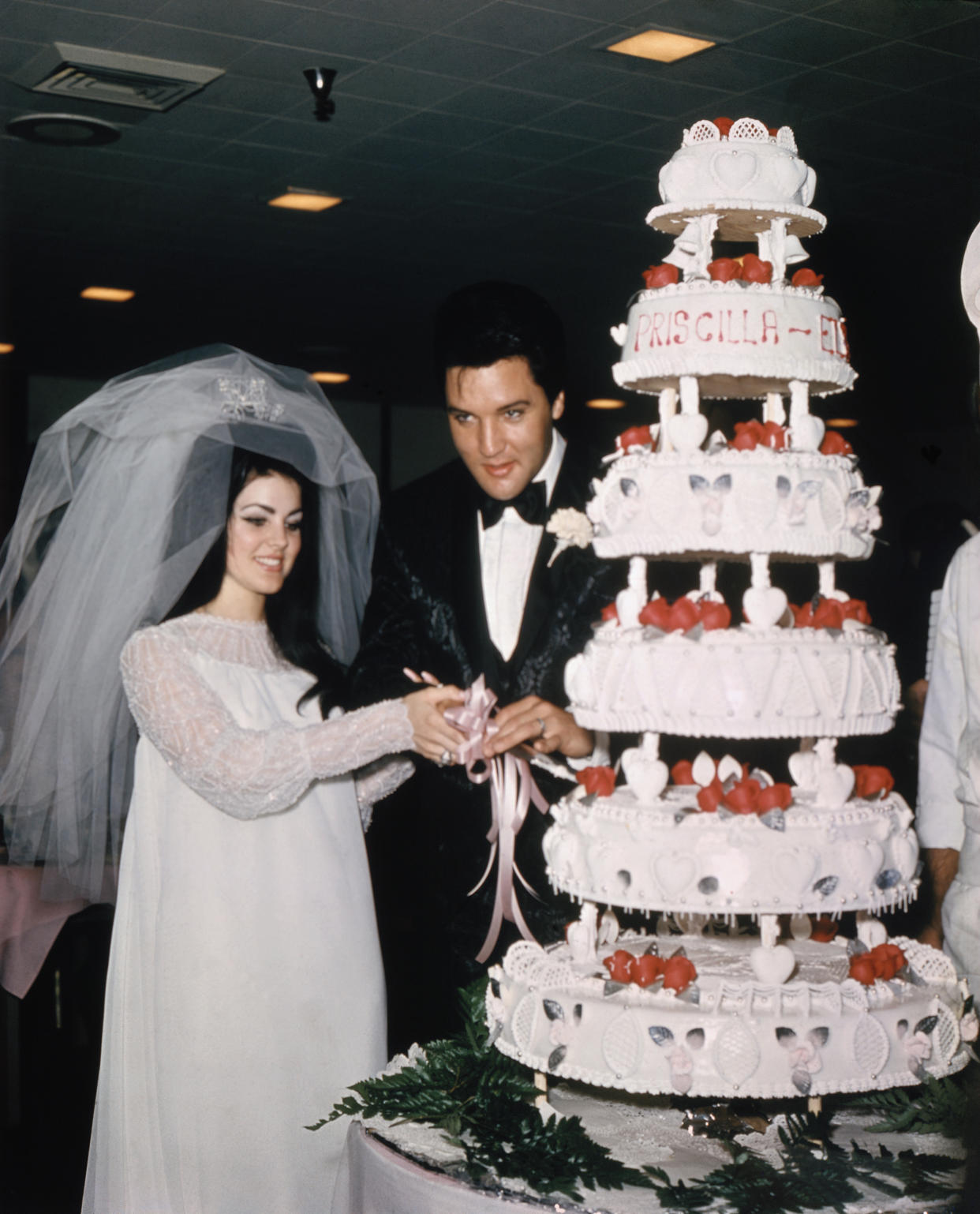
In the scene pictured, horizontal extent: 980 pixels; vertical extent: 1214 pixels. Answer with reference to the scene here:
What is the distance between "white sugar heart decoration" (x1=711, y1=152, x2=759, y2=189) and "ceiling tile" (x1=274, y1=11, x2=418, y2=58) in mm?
2998

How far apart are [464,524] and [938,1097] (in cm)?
149

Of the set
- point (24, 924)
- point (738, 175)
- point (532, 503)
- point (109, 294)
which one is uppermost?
point (109, 294)

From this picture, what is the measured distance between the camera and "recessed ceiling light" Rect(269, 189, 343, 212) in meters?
7.11

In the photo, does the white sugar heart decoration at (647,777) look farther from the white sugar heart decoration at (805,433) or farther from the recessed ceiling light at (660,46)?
the recessed ceiling light at (660,46)

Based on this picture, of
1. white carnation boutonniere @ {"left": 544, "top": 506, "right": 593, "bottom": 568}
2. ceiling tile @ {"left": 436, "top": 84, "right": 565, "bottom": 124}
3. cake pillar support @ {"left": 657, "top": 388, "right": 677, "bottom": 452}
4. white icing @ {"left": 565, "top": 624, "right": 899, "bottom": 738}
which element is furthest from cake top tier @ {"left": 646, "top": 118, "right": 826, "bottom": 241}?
ceiling tile @ {"left": 436, "top": 84, "right": 565, "bottom": 124}

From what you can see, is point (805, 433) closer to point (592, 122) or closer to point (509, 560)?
point (509, 560)

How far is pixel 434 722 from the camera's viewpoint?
2.62m

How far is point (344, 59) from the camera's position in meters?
5.27

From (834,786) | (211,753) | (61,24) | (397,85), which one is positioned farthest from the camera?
(397,85)

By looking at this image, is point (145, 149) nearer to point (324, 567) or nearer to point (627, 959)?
point (324, 567)

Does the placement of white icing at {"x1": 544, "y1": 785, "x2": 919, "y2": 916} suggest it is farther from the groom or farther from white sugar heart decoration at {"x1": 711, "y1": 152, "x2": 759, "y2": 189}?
white sugar heart decoration at {"x1": 711, "y1": 152, "x2": 759, "y2": 189}

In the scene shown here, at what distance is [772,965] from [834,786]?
0.29m

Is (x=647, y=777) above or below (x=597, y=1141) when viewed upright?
above

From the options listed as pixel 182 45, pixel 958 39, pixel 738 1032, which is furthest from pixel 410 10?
pixel 738 1032
